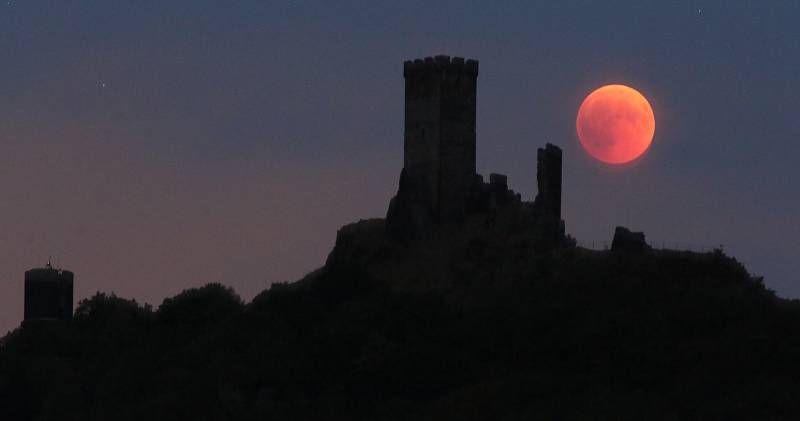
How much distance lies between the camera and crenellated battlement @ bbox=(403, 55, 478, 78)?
9450 centimetres

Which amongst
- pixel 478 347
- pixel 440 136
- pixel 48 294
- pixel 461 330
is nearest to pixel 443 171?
pixel 440 136

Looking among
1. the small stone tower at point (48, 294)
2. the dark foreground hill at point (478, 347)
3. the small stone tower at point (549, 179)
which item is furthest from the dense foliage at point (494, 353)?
the small stone tower at point (48, 294)

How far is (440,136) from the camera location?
3671 inches

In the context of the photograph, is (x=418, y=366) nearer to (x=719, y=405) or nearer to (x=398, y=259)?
(x=398, y=259)

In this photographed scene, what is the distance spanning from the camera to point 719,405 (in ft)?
250

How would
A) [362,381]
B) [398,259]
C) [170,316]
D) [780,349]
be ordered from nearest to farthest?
[780,349] → [362,381] → [398,259] → [170,316]

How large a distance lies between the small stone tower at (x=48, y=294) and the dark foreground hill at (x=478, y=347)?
23.7m

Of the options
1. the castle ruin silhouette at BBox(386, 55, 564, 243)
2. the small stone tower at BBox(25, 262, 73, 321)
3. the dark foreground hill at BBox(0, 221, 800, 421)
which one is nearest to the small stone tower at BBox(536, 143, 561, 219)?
the castle ruin silhouette at BBox(386, 55, 564, 243)

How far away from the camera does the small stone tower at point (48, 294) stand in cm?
12271

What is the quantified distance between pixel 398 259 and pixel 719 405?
2066 cm

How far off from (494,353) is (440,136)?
10665mm

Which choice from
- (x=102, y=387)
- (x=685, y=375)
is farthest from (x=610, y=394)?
(x=102, y=387)

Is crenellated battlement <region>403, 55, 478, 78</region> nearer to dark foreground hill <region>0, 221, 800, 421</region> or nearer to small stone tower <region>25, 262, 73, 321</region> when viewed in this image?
dark foreground hill <region>0, 221, 800, 421</region>

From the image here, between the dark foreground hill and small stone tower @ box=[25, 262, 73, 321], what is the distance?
23.7m
